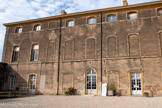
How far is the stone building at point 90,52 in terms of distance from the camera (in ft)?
49.6

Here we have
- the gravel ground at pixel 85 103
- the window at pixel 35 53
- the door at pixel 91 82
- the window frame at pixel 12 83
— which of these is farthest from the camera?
the window at pixel 35 53

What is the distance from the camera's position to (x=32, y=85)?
18.6 m

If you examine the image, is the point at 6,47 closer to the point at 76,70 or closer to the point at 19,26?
the point at 19,26

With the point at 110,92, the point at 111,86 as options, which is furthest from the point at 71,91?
the point at 111,86

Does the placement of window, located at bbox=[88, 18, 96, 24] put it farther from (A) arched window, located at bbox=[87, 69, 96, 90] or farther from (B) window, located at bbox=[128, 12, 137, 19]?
(A) arched window, located at bbox=[87, 69, 96, 90]

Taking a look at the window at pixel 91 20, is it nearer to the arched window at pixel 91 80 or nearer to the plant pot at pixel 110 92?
the arched window at pixel 91 80

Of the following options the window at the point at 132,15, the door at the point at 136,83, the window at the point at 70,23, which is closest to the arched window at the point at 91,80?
the door at the point at 136,83

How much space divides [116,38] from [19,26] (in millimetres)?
12573

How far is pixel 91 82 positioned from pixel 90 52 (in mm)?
3081

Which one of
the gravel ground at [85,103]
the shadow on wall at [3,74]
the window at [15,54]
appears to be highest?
the window at [15,54]

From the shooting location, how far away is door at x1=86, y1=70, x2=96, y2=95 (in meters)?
16.2

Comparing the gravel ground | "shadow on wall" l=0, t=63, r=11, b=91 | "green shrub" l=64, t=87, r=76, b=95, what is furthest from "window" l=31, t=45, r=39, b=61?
the gravel ground

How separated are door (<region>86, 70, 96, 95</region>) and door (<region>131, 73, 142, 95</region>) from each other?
12.0 ft

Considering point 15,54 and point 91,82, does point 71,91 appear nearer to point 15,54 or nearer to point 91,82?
point 91,82
